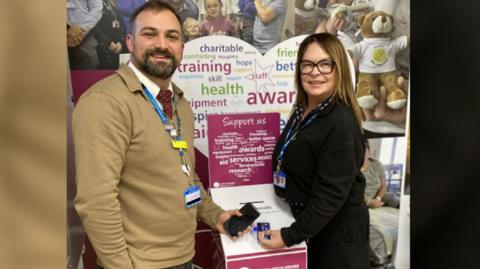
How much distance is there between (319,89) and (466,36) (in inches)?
56.5

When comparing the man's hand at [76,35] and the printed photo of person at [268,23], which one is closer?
the man's hand at [76,35]

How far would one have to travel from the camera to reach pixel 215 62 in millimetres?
2270

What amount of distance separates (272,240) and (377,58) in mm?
1571

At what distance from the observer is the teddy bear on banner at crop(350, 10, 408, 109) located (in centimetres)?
251

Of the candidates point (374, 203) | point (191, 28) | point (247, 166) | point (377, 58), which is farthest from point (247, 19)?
point (374, 203)

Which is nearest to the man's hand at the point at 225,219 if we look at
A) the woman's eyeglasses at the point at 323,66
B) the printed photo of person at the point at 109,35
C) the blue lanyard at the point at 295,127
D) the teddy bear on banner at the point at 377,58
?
the blue lanyard at the point at 295,127

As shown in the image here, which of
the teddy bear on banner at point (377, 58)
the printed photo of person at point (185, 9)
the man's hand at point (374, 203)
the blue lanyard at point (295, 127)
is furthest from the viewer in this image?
the man's hand at point (374, 203)

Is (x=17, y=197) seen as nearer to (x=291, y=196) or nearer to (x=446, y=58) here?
(x=446, y=58)

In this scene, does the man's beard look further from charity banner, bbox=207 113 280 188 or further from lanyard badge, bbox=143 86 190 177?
charity banner, bbox=207 113 280 188

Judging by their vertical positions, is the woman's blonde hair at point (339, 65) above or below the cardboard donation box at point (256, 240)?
above

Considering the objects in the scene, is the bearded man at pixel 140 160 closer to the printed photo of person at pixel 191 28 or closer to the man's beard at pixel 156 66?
the man's beard at pixel 156 66

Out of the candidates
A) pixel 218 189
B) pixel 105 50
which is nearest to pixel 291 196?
pixel 218 189

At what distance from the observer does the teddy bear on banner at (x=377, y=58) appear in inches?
98.8

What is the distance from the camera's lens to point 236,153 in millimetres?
1708
